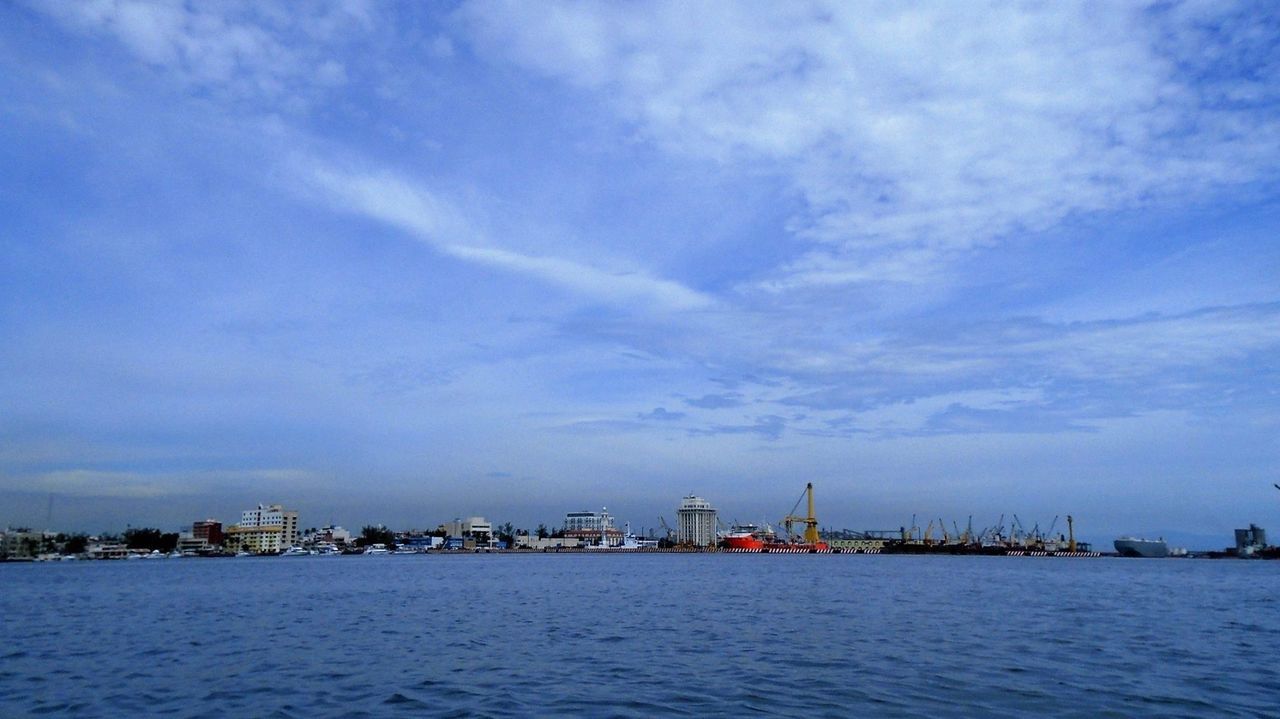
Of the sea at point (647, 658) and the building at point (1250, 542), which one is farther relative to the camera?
the building at point (1250, 542)

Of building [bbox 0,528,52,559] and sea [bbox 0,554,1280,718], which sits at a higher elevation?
sea [bbox 0,554,1280,718]

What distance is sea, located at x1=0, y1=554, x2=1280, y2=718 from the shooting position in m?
15.2

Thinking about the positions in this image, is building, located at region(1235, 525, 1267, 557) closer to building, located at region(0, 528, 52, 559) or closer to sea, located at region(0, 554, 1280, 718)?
sea, located at region(0, 554, 1280, 718)

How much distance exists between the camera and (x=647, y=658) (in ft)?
67.2

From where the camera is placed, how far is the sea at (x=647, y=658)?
15.2 meters

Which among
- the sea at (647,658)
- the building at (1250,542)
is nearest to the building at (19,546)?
the sea at (647,658)

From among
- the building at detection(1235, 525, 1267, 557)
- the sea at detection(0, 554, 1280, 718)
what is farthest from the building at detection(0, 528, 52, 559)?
the building at detection(1235, 525, 1267, 557)

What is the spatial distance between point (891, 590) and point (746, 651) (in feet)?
94.5

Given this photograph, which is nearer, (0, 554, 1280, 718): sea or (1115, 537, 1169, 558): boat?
(0, 554, 1280, 718): sea

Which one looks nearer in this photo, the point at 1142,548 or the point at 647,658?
the point at 647,658

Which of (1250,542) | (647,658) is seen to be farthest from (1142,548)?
(647,658)

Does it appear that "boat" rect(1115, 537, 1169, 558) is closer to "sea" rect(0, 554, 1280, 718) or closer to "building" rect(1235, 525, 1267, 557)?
"building" rect(1235, 525, 1267, 557)

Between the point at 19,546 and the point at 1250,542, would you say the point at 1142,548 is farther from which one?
the point at 19,546

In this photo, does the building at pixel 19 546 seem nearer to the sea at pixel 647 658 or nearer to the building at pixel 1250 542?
the sea at pixel 647 658
